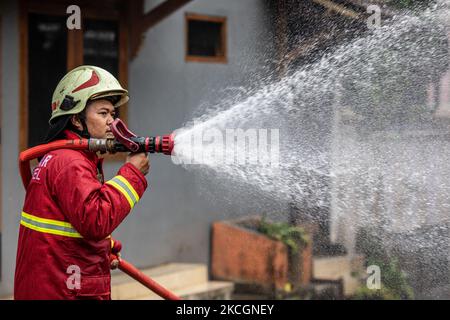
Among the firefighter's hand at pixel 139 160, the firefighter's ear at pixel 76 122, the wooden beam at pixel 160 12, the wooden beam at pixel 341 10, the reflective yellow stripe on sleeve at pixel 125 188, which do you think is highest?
the wooden beam at pixel 160 12

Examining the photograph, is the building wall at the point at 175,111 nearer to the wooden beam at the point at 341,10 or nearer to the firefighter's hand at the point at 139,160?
the wooden beam at the point at 341,10

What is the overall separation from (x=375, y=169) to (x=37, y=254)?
10.7 feet

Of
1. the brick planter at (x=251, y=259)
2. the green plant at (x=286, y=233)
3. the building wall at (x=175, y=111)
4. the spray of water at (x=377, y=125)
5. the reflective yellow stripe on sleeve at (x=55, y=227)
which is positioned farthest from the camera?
the green plant at (x=286, y=233)

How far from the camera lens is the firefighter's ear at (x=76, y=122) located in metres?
3.42

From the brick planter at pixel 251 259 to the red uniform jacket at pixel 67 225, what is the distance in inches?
168

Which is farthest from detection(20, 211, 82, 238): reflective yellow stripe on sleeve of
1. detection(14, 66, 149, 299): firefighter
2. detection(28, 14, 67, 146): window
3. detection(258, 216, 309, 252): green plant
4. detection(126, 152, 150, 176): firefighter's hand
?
detection(258, 216, 309, 252): green plant

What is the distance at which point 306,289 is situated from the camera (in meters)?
7.57

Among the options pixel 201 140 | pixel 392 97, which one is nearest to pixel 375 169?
pixel 392 97

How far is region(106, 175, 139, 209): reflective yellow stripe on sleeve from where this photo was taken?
3158 millimetres

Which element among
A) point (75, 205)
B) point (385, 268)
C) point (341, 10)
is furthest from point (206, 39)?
point (75, 205)

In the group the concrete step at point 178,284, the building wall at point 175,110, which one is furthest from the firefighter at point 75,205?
the building wall at point 175,110

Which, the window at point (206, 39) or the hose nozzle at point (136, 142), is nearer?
the hose nozzle at point (136, 142)

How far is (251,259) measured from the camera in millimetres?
7543
